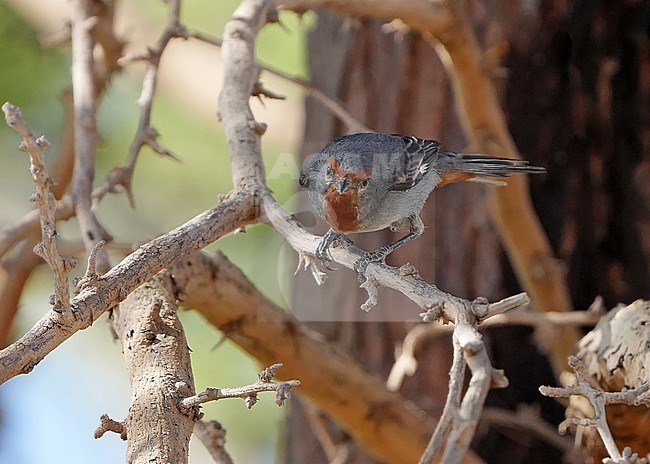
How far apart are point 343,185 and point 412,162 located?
275 mm

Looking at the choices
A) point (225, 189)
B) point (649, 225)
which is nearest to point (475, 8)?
point (649, 225)

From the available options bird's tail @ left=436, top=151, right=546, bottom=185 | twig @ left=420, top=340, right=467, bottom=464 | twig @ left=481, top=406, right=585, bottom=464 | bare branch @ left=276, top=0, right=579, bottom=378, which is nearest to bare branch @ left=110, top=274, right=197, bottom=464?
twig @ left=420, top=340, right=467, bottom=464

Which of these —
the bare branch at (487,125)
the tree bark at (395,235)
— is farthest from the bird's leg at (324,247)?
the tree bark at (395,235)

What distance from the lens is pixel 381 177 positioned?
2236 mm

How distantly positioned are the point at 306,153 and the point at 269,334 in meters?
1.68

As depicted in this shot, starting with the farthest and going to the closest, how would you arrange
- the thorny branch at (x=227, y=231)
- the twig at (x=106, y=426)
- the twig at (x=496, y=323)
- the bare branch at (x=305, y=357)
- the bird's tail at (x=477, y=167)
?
the twig at (x=496, y=323) < the bird's tail at (x=477, y=167) < the bare branch at (x=305, y=357) < the twig at (x=106, y=426) < the thorny branch at (x=227, y=231)

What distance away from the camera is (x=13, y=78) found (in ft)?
16.3

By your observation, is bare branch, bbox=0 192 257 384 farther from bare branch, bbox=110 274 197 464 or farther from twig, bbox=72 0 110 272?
twig, bbox=72 0 110 272

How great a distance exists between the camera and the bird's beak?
6.97ft

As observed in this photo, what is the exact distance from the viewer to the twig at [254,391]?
4.38 feet

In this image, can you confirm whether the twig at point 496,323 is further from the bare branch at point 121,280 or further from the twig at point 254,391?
the twig at point 254,391

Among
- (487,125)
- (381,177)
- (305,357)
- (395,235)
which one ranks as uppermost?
(395,235)

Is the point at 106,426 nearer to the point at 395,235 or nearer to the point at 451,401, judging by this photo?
the point at 451,401

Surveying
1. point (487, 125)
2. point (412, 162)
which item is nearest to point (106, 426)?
point (412, 162)
